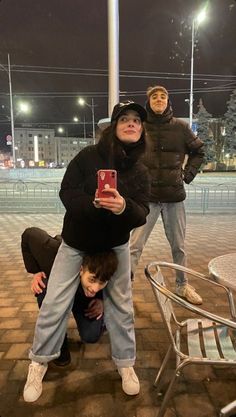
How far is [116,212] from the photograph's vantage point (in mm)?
1858

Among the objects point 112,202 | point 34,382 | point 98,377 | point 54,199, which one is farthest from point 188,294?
point 54,199

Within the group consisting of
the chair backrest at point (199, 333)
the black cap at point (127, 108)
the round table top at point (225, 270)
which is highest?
the black cap at point (127, 108)

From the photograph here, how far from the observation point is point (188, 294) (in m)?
3.74

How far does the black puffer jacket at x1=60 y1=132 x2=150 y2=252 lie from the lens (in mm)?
2021

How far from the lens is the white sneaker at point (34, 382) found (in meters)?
2.21

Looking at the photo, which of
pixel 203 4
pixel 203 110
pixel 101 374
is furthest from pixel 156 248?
pixel 203 110

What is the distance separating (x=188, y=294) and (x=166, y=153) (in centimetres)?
152

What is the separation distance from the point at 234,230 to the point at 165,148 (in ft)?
16.2

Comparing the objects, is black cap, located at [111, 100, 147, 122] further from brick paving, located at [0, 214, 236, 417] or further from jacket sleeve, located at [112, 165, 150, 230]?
brick paving, located at [0, 214, 236, 417]

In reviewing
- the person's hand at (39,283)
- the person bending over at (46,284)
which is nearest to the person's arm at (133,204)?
the person bending over at (46,284)

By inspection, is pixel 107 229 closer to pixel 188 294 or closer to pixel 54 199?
pixel 188 294

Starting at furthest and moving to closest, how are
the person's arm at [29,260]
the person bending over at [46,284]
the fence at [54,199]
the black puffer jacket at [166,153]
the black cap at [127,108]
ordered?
1. the fence at [54,199]
2. the black puffer jacket at [166,153]
3. the person's arm at [29,260]
4. the person bending over at [46,284]
5. the black cap at [127,108]

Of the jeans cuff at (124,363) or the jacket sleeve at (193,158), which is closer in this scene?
the jeans cuff at (124,363)

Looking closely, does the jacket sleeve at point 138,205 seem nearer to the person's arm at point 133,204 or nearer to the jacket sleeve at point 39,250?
the person's arm at point 133,204
